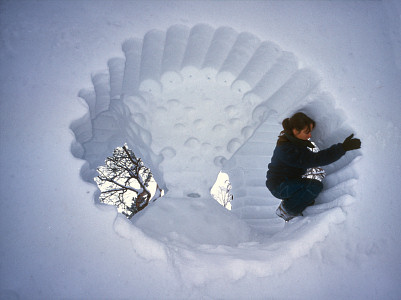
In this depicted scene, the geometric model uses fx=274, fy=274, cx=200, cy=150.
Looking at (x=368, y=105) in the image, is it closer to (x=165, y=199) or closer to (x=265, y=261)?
(x=265, y=261)

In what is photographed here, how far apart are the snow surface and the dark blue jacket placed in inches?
6.3

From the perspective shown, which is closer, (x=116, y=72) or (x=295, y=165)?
(x=116, y=72)

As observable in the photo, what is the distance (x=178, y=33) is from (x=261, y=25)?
563mm

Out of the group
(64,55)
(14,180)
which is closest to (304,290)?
(14,180)

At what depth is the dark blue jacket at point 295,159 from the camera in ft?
5.85

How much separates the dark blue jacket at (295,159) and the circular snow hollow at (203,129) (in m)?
0.16

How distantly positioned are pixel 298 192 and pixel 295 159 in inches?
10.9

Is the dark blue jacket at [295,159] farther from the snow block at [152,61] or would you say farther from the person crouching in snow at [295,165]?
the snow block at [152,61]

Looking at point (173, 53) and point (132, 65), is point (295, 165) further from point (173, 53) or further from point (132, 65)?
point (132, 65)

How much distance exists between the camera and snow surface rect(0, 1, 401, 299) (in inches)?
47.6

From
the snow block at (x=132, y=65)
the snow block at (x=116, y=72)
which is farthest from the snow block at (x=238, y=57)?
the snow block at (x=116, y=72)

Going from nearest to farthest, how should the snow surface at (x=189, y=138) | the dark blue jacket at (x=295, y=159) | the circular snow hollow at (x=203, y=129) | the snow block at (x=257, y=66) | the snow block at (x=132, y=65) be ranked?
the snow surface at (x=189, y=138), the circular snow hollow at (x=203, y=129), the snow block at (x=132, y=65), the dark blue jacket at (x=295, y=159), the snow block at (x=257, y=66)

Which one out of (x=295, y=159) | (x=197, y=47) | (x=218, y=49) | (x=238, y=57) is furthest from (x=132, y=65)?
(x=295, y=159)

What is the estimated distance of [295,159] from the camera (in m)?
2.01
